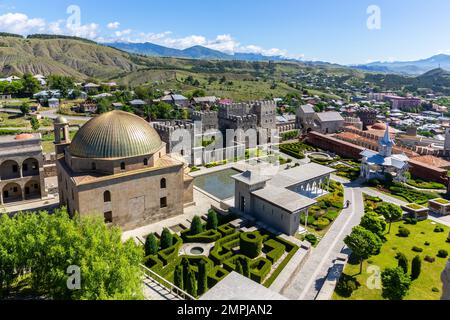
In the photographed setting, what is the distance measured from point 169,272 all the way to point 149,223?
11.2 meters

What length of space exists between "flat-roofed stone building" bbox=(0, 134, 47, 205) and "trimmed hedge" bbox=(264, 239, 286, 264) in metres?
32.3

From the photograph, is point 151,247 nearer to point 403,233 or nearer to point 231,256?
point 231,256

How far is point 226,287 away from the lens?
72.9 feet

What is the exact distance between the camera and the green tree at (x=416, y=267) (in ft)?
102

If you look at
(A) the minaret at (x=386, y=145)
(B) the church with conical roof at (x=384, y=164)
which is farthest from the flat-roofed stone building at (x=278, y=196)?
(A) the minaret at (x=386, y=145)

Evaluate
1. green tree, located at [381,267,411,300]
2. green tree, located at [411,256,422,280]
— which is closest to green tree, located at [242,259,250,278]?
green tree, located at [381,267,411,300]

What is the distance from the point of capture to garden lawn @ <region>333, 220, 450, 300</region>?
29094 mm

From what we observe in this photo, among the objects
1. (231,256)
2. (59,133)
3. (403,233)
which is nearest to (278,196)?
(231,256)

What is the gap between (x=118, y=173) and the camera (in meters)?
37.1

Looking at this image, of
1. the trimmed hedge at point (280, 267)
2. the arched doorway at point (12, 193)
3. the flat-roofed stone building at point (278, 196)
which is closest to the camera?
the trimmed hedge at point (280, 267)

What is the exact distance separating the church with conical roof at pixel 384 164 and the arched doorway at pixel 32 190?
5226 centimetres

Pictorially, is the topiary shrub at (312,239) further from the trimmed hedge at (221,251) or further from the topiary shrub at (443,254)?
the topiary shrub at (443,254)
